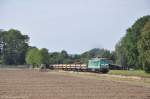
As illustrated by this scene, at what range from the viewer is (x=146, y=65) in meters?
69.4

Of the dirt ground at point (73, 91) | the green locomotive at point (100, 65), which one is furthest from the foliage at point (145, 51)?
the dirt ground at point (73, 91)

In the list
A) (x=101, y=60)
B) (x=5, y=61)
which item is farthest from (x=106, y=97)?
(x=5, y=61)

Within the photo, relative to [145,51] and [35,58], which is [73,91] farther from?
[35,58]

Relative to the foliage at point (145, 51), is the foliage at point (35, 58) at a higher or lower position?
higher

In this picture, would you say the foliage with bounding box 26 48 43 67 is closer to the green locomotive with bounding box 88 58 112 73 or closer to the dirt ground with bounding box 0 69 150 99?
the green locomotive with bounding box 88 58 112 73

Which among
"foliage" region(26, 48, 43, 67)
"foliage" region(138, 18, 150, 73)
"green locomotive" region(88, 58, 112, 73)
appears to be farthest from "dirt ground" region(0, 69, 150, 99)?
"foliage" region(26, 48, 43, 67)

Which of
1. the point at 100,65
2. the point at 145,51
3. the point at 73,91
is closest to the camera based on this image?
the point at 73,91

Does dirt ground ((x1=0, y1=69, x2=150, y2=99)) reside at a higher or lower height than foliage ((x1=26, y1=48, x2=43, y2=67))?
lower

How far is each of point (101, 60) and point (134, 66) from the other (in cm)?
1289

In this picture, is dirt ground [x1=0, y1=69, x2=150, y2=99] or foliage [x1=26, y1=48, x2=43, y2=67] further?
foliage [x1=26, y1=48, x2=43, y2=67]

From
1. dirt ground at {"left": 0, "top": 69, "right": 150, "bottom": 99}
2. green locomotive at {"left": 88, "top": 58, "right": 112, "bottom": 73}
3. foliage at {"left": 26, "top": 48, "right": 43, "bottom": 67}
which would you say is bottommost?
dirt ground at {"left": 0, "top": 69, "right": 150, "bottom": 99}

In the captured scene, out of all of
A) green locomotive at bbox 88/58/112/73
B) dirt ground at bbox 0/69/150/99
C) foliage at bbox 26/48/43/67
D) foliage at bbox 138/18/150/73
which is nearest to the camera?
dirt ground at bbox 0/69/150/99

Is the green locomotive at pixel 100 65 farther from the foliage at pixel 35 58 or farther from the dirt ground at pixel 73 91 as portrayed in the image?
the foliage at pixel 35 58

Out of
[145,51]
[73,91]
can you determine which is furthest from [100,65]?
[73,91]
